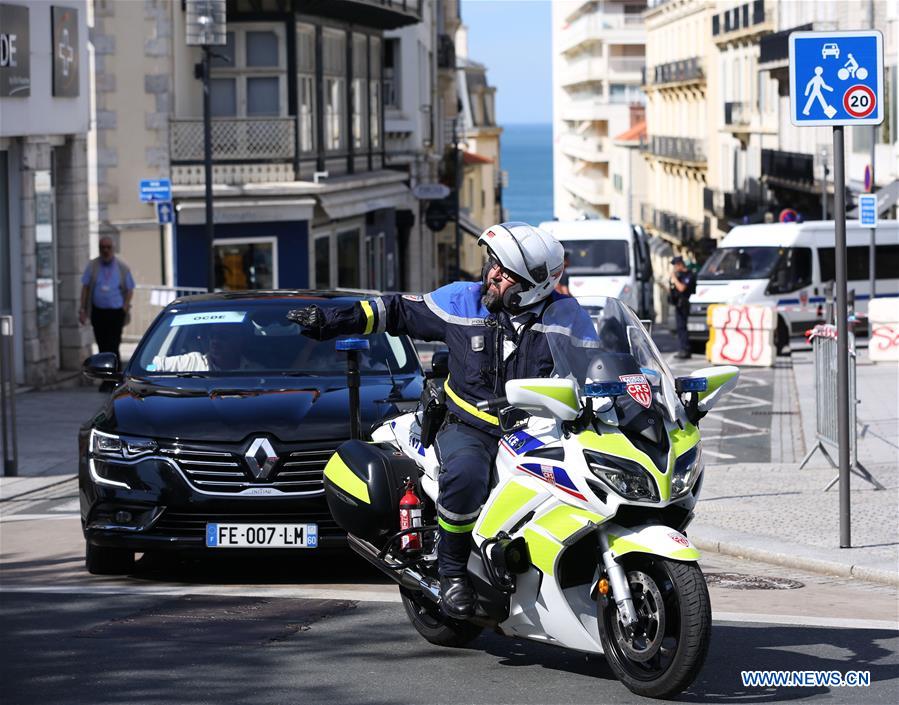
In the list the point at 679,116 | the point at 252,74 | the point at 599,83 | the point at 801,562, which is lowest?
the point at 801,562

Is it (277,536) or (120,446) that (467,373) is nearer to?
(277,536)

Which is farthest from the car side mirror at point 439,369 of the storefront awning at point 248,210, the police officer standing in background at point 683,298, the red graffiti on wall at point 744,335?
the storefront awning at point 248,210

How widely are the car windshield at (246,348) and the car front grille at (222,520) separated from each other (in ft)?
4.62

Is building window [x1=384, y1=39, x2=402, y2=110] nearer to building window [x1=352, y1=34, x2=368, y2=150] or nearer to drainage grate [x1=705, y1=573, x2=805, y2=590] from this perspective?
building window [x1=352, y1=34, x2=368, y2=150]

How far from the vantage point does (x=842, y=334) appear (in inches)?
406

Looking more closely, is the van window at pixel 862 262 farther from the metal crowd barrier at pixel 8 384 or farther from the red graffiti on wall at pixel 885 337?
the metal crowd barrier at pixel 8 384

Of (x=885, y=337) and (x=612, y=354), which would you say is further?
(x=885, y=337)

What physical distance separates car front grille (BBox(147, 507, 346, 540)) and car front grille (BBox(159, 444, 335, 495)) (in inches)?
4.7

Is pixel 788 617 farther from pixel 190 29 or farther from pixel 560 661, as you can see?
pixel 190 29

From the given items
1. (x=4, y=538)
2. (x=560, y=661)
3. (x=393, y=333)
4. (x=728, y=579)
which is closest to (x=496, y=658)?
(x=560, y=661)

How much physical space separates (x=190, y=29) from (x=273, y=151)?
11443 mm

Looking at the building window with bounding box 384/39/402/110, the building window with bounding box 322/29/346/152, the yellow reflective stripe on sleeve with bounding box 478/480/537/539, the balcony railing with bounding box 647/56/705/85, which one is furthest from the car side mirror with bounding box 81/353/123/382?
the balcony railing with bounding box 647/56/705/85

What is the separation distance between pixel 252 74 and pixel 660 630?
3178 cm

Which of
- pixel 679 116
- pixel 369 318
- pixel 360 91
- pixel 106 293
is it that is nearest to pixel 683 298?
pixel 106 293
